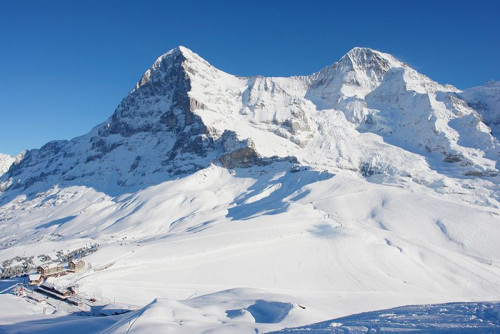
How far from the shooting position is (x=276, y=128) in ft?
491

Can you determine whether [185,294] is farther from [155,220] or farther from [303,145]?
[303,145]

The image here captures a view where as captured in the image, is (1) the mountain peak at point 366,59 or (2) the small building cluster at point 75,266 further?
(1) the mountain peak at point 366,59

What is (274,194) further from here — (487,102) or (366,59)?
(366,59)

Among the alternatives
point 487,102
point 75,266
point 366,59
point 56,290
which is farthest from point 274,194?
point 366,59

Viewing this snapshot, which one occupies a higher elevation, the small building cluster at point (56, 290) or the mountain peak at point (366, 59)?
the mountain peak at point (366, 59)

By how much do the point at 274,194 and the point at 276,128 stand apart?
5434 centimetres

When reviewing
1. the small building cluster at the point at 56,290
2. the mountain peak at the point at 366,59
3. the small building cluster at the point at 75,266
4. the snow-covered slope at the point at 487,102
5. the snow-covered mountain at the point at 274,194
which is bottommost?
the small building cluster at the point at 56,290

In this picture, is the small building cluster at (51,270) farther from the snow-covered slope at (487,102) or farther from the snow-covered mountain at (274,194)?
the snow-covered slope at (487,102)

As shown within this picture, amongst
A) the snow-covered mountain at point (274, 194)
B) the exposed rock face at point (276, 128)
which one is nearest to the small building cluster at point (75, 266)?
the snow-covered mountain at point (274, 194)

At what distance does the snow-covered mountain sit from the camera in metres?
43.4

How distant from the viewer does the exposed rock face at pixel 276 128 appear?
127m

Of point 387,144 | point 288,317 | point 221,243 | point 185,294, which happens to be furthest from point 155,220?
point 387,144

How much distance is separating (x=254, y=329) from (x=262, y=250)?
4064 centimetres

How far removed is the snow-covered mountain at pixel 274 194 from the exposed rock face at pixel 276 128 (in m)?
0.85
